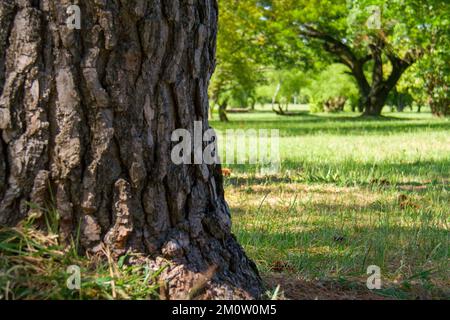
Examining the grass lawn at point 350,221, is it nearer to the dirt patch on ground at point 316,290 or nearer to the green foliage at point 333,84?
the dirt patch on ground at point 316,290

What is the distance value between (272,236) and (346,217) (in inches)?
34.4

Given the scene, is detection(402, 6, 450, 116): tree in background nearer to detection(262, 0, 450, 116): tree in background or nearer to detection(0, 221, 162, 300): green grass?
detection(262, 0, 450, 116): tree in background

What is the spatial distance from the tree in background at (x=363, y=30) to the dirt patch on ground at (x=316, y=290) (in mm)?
15001

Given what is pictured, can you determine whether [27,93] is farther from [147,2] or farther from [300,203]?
[300,203]

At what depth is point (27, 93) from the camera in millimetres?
2088

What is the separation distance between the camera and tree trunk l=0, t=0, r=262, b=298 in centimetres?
208

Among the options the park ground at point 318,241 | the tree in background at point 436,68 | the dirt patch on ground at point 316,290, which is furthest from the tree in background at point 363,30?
the dirt patch on ground at point 316,290

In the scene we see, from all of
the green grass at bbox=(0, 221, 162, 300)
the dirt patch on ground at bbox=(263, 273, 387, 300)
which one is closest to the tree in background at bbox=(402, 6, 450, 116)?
the dirt patch on ground at bbox=(263, 273, 387, 300)

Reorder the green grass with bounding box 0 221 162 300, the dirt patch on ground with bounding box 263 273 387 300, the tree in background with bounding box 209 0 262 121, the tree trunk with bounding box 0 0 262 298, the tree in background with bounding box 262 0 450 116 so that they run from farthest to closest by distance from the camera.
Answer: the tree in background with bounding box 209 0 262 121
the tree in background with bounding box 262 0 450 116
the dirt patch on ground with bounding box 263 273 387 300
the tree trunk with bounding box 0 0 262 298
the green grass with bounding box 0 221 162 300

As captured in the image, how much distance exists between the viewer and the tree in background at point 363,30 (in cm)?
1780

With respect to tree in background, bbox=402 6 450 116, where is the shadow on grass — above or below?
below

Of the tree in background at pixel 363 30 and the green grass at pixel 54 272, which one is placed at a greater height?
the tree in background at pixel 363 30
